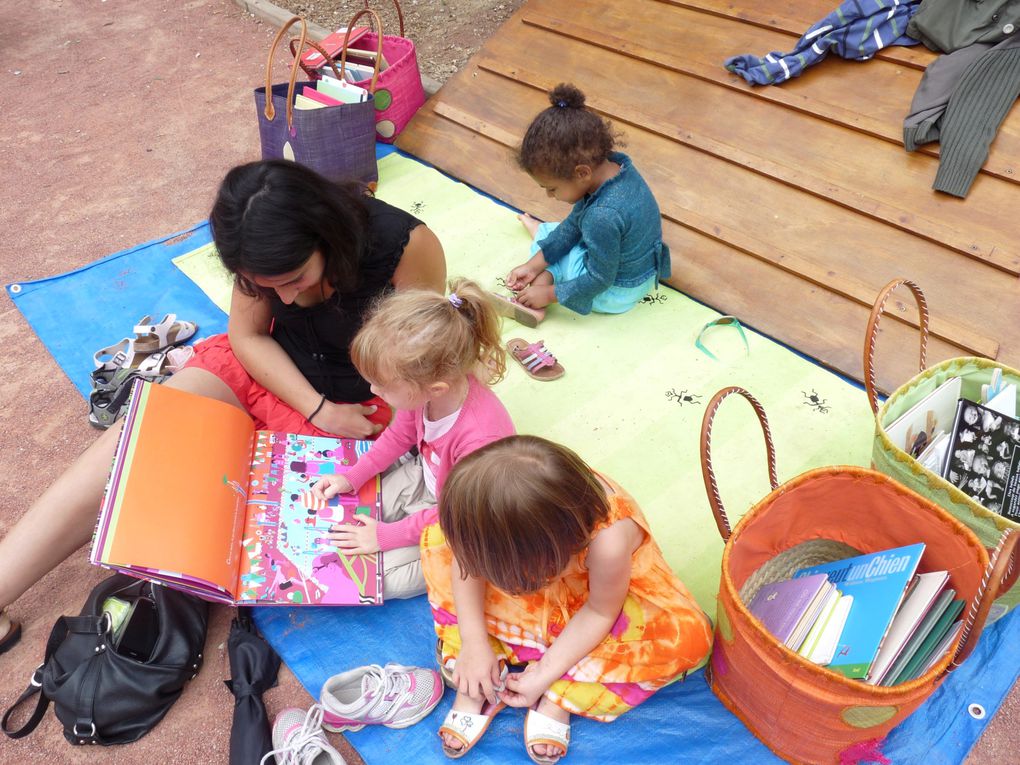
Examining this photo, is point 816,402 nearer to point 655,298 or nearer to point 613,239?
point 655,298

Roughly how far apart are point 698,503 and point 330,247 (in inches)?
53.2

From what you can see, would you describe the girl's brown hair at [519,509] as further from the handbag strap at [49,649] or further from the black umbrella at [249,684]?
the handbag strap at [49,649]

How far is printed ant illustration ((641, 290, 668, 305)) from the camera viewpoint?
2912 millimetres

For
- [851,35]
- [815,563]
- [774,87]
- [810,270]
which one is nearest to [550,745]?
[815,563]

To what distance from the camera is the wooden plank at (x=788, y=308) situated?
2510mm

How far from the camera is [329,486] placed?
6.75ft

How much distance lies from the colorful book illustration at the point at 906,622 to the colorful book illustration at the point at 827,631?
Result: 0.09 metres

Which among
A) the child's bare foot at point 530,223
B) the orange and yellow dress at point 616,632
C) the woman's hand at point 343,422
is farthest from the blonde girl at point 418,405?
the child's bare foot at point 530,223

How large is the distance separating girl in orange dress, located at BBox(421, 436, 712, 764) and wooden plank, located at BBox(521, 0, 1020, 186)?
2127 mm

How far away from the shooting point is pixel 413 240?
213cm

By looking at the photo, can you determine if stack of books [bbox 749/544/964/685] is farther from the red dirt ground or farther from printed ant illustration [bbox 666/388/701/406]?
printed ant illustration [bbox 666/388/701/406]

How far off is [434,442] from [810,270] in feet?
5.68

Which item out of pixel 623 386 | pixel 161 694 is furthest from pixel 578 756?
pixel 623 386

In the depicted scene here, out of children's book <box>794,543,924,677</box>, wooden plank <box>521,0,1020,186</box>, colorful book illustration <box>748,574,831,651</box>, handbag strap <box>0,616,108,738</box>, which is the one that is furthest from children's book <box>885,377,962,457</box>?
handbag strap <box>0,616,108,738</box>
